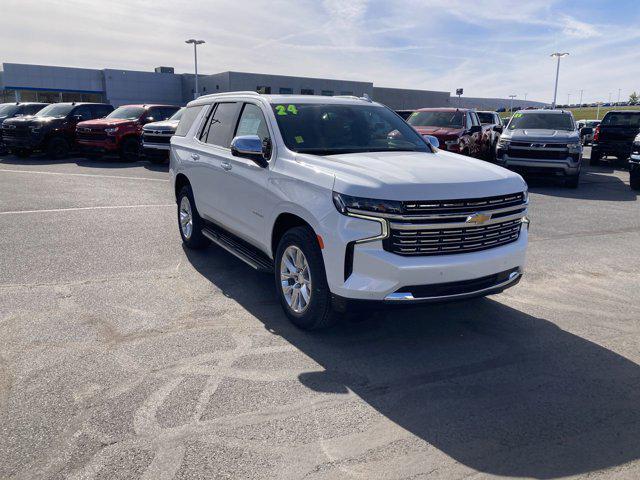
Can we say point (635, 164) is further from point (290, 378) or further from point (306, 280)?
point (290, 378)

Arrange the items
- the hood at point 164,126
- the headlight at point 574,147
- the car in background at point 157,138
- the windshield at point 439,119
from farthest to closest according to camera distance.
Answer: the car in background at point 157,138 < the hood at point 164,126 < the windshield at point 439,119 < the headlight at point 574,147

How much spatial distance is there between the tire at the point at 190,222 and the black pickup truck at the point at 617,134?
16720 mm

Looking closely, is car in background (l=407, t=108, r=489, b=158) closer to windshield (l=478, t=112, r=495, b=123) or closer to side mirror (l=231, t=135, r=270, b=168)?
windshield (l=478, t=112, r=495, b=123)

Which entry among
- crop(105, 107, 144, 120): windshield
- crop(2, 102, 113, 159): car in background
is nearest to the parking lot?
crop(105, 107, 144, 120): windshield

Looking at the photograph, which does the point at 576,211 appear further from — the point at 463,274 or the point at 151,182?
the point at 151,182

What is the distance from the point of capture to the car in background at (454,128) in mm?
14438

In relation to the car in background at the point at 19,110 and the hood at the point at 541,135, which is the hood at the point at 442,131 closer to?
the hood at the point at 541,135

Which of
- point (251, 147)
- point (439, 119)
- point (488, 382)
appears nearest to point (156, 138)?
point (439, 119)

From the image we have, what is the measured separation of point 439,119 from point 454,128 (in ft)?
2.50

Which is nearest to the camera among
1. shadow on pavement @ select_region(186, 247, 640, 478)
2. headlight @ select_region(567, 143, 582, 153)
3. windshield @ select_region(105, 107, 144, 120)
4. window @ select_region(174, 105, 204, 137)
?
shadow on pavement @ select_region(186, 247, 640, 478)

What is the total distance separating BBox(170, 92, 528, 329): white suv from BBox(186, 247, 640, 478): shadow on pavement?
45cm

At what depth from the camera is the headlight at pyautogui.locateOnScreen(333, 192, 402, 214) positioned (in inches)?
156

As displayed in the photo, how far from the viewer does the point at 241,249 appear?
5699 mm

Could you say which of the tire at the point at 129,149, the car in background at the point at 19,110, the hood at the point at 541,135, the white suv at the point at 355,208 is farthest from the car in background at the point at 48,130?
the white suv at the point at 355,208
